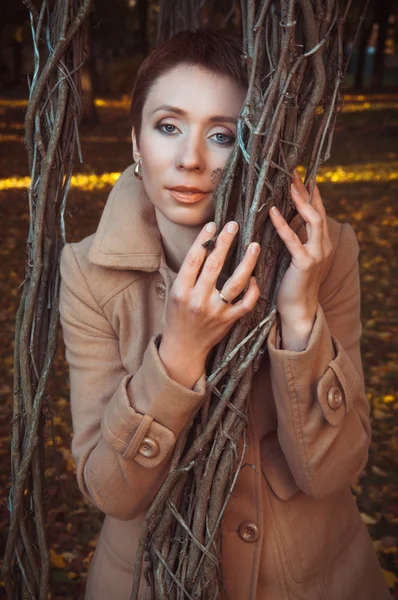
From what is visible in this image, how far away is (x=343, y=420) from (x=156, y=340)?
0.50 m

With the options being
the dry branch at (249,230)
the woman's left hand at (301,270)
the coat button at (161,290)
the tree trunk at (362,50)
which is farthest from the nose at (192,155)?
the tree trunk at (362,50)

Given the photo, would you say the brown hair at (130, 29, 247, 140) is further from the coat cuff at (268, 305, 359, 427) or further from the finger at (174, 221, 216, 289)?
the coat cuff at (268, 305, 359, 427)

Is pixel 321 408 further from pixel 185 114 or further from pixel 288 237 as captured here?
pixel 185 114

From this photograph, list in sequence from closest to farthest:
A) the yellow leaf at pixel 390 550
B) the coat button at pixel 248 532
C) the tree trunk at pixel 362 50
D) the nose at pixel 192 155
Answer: the nose at pixel 192 155, the coat button at pixel 248 532, the yellow leaf at pixel 390 550, the tree trunk at pixel 362 50

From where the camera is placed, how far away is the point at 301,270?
166cm

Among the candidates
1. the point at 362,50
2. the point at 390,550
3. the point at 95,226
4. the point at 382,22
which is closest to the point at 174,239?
the point at 390,550

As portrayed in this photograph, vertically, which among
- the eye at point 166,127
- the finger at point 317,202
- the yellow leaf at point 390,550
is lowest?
the yellow leaf at point 390,550

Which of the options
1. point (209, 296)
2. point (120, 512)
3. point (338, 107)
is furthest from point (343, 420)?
point (338, 107)

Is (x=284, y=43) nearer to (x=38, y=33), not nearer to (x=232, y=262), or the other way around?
(x=232, y=262)

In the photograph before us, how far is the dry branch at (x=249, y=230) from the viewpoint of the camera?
157 centimetres

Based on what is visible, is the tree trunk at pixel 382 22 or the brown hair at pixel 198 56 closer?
the brown hair at pixel 198 56

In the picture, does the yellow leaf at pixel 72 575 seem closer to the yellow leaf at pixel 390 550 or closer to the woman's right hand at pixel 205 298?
the yellow leaf at pixel 390 550

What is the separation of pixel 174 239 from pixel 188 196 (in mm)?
235

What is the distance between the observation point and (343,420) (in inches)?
71.4
